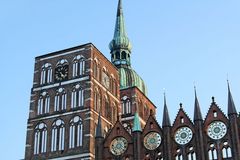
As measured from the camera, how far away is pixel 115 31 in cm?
7206

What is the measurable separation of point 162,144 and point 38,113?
15.3 meters

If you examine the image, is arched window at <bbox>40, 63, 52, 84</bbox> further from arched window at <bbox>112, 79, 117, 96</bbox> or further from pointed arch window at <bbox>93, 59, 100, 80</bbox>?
arched window at <bbox>112, 79, 117, 96</bbox>

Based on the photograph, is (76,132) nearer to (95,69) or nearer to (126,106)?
(95,69)

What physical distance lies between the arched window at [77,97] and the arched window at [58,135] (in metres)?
2.32

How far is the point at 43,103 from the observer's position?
54.8 metres

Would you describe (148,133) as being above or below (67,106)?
below

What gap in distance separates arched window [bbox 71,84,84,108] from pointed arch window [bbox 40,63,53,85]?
3469 millimetres

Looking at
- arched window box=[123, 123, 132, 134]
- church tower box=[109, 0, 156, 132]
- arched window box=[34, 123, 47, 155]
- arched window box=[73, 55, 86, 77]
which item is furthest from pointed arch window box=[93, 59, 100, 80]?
arched window box=[123, 123, 132, 134]

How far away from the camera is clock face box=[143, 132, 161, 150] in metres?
45.9

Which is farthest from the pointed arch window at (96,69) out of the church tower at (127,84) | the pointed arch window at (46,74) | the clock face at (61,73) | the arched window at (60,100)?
the church tower at (127,84)

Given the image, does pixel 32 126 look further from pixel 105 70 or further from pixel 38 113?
pixel 105 70

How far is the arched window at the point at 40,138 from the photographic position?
52.4 meters

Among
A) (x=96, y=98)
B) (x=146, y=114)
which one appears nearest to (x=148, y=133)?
(x=96, y=98)

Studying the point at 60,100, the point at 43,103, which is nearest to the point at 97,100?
the point at 60,100
